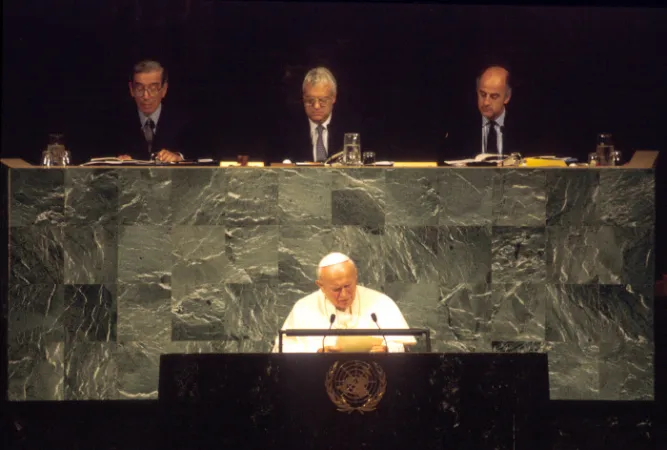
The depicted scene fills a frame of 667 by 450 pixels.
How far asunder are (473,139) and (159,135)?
220 centimetres

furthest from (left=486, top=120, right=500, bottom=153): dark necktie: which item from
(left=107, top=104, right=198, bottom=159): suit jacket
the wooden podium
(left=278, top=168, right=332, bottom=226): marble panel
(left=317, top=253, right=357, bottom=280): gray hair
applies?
the wooden podium

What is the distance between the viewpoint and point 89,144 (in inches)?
351

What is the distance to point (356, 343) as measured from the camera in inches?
245

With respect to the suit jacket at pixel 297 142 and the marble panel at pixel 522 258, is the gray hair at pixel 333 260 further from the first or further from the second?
the suit jacket at pixel 297 142

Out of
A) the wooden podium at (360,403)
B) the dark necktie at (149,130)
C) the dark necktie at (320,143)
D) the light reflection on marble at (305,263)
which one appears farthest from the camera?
the dark necktie at (149,130)

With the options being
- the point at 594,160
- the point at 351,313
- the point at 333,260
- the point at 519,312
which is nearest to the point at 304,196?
the point at 333,260

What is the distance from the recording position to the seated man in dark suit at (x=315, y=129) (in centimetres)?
863

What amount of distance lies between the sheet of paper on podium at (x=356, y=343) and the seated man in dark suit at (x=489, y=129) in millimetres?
2703

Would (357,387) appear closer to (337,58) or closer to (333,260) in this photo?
(333,260)

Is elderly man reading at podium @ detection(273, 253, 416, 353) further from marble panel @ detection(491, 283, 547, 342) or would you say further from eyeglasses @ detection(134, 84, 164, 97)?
eyeglasses @ detection(134, 84, 164, 97)

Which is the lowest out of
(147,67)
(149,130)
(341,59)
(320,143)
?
(320,143)

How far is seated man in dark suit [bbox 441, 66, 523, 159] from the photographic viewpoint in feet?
28.9

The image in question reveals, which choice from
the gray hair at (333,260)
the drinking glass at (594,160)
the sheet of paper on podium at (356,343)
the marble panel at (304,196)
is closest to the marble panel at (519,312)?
the drinking glass at (594,160)

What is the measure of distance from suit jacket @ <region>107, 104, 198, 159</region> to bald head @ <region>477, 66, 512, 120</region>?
2033 millimetres
